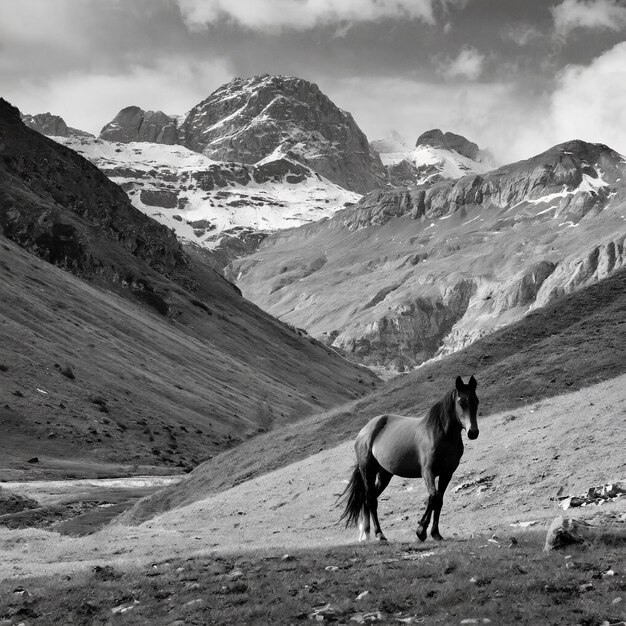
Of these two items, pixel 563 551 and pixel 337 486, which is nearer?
pixel 563 551

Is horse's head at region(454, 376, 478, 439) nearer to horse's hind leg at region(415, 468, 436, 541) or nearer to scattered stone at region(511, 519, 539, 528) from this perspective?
horse's hind leg at region(415, 468, 436, 541)

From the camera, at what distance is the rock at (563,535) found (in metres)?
17.4

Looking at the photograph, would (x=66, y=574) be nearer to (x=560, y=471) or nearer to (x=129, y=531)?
(x=129, y=531)

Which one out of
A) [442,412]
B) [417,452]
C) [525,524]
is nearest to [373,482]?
[417,452]

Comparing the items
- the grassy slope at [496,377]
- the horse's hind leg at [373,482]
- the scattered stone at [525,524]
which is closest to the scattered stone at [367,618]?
the horse's hind leg at [373,482]

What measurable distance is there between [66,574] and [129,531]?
52.6 ft

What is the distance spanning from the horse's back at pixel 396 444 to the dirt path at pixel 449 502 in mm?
2242

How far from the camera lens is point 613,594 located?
1391 centimetres

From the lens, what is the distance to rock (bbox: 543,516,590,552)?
685 inches

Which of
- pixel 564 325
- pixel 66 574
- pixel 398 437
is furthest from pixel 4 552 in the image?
pixel 564 325

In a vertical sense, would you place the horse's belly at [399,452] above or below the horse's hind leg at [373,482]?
above

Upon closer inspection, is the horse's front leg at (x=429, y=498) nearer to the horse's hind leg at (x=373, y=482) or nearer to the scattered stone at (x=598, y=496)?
the horse's hind leg at (x=373, y=482)

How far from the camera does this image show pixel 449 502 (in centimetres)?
3198

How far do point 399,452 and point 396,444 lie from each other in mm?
283
